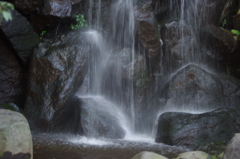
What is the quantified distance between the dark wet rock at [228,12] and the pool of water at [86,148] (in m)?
7.20

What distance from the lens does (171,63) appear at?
37.7 feet

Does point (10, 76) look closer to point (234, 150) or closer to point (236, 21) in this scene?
point (234, 150)

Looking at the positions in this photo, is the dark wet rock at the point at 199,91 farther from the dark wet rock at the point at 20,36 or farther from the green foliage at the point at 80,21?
the dark wet rock at the point at 20,36

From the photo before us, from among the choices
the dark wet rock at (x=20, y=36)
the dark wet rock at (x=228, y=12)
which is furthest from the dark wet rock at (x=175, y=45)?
the dark wet rock at (x=20, y=36)

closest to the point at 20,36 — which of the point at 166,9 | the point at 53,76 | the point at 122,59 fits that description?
the point at 53,76

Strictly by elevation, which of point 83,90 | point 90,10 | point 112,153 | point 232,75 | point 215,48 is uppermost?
point 90,10

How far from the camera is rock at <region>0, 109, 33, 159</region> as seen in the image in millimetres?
4109

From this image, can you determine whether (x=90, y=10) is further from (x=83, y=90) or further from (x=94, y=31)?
(x=83, y=90)

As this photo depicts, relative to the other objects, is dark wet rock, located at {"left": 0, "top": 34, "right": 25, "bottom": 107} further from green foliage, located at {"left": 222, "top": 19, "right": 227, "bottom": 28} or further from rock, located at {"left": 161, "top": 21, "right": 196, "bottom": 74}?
green foliage, located at {"left": 222, "top": 19, "right": 227, "bottom": 28}

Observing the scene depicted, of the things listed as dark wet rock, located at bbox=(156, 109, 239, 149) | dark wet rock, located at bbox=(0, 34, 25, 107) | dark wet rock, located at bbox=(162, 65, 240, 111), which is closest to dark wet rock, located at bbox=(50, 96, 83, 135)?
dark wet rock, located at bbox=(0, 34, 25, 107)

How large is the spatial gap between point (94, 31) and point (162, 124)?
4823 millimetres

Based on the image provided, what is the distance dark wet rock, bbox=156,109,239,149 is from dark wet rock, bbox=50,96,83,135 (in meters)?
2.66

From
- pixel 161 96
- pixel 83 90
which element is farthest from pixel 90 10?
pixel 161 96

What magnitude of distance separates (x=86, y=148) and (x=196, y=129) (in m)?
3.36
